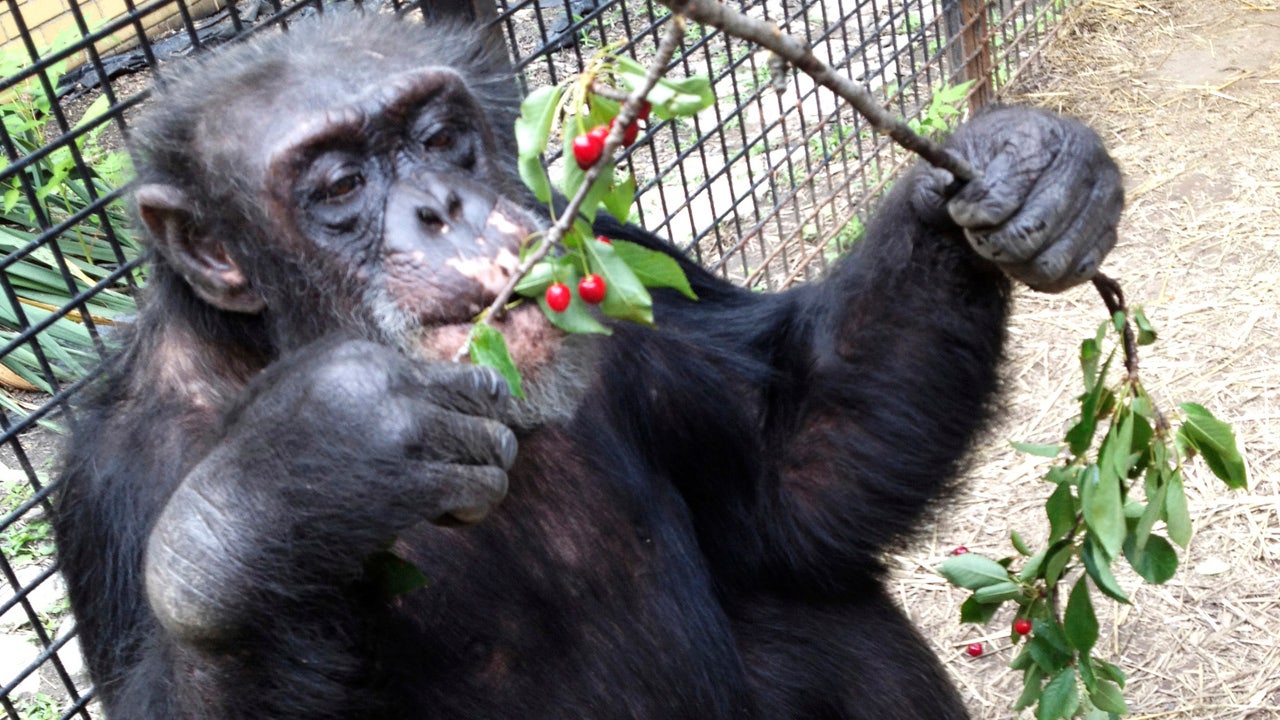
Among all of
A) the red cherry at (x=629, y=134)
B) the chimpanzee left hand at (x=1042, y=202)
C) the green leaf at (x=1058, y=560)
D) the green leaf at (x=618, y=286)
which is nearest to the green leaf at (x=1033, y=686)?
the green leaf at (x=1058, y=560)

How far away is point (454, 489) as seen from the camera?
1.88 metres

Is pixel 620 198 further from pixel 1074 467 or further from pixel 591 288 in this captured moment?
pixel 1074 467

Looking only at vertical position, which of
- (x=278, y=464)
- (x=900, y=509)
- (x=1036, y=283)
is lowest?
(x=900, y=509)

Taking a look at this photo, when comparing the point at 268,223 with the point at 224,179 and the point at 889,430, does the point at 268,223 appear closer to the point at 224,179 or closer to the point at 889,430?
the point at 224,179

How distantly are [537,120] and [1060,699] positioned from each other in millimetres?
1655

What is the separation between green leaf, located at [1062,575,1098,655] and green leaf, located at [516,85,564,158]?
1.44m

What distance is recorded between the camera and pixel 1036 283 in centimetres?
242

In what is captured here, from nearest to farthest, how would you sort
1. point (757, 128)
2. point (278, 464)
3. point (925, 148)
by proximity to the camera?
point (278, 464) → point (925, 148) → point (757, 128)

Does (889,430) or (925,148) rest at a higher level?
(925,148)

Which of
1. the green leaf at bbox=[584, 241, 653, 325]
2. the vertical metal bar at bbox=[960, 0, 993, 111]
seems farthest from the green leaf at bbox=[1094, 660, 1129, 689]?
the vertical metal bar at bbox=[960, 0, 993, 111]

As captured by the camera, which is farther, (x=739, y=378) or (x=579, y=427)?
(x=739, y=378)

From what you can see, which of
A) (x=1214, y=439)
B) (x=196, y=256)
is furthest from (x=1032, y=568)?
(x=196, y=256)

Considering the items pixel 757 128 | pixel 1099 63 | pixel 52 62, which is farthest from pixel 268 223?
pixel 1099 63

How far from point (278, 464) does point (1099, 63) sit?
5.68 metres
